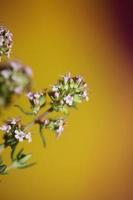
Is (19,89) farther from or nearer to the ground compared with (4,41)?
nearer to the ground

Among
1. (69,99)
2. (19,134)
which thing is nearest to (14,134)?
(19,134)

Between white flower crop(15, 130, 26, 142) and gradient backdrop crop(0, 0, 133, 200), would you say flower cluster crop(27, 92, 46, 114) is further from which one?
gradient backdrop crop(0, 0, 133, 200)

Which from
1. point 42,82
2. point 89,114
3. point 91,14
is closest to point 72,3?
point 91,14

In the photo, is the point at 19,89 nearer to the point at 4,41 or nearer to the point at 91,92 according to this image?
the point at 4,41

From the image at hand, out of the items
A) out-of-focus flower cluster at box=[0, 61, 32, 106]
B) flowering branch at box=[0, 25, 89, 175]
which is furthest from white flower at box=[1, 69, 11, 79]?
flowering branch at box=[0, 25, 89, 175]

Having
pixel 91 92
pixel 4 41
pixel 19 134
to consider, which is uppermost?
pixel 91 92

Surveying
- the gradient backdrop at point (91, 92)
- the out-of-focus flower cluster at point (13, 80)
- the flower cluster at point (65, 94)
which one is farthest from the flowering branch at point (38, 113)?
the gradient backdrop at point (91, 92)

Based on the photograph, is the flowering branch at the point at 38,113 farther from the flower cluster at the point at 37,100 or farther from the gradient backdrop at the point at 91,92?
the gradient backdrop at the point at 91,92
